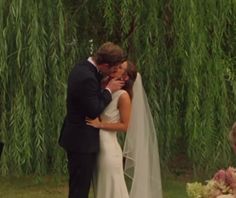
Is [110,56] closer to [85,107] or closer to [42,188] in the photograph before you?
[85,107]

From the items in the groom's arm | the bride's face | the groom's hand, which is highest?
the bride's face

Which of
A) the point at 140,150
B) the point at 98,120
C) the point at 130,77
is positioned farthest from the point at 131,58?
the point at 98,120

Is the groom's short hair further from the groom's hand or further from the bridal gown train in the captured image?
the bridal gown train

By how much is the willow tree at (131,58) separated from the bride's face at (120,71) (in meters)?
2.22

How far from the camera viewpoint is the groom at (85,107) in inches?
241

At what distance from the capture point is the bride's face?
6.42m

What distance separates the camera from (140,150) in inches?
297

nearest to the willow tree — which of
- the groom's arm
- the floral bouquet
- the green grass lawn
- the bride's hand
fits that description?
the green grass lawn

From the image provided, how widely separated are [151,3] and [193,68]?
3.06 feet

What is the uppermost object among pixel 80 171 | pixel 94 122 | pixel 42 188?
pixel 94 122

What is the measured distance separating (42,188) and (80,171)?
367cm

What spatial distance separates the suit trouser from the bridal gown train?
0.32ft

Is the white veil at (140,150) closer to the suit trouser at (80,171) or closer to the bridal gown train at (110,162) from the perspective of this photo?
the bridal gown train at (110,162)

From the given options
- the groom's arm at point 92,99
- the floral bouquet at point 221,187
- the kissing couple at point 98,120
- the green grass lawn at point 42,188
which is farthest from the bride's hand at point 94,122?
the green grass lawn at point 42,188
